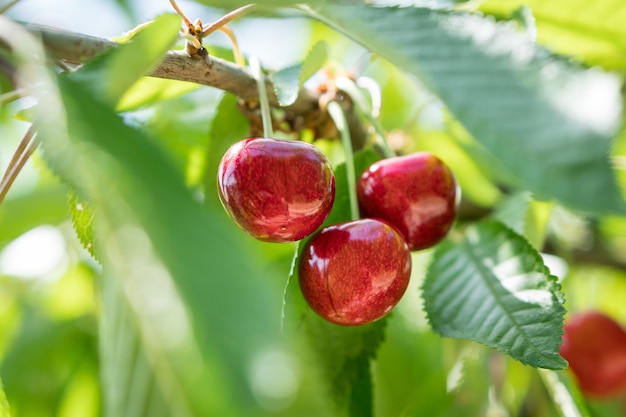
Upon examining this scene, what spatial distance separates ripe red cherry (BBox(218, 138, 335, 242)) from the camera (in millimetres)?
610

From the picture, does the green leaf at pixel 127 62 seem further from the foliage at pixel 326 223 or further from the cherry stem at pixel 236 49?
the cherry stem at pixel 236 49

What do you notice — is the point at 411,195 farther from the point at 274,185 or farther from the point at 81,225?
the point at 81,225

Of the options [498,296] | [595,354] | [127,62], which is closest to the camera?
[127,62]

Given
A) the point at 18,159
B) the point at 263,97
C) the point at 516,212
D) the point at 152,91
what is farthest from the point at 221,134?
the point at 516,212

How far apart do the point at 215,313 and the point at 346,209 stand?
0.48m

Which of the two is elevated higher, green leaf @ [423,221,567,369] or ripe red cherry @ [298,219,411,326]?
ripe red cherry @ [298,219,411,326]

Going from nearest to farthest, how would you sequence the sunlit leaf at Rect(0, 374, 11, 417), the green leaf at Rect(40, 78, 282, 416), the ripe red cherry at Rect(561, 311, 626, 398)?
1. the green leaf at Rect(40, 78, 282, 416)
2. the sunlit leaf at Rect(0, 374, 11, 417)
3. the ripe red cherry at Rect(561, 311, 626, 398)

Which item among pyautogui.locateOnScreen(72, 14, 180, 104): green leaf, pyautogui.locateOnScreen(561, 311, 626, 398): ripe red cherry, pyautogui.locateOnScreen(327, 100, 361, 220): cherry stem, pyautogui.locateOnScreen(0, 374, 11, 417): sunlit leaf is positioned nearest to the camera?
pyautogui.locateOnScreen(72, 14, 180, 104): green leaf

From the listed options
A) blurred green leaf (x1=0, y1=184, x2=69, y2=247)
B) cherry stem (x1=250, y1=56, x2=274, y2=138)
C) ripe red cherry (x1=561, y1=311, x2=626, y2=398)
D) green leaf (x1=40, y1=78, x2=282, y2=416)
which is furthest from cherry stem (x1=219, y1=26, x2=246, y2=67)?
ripe red cherry (x1=561, y1=311, x2=626, y2=398)

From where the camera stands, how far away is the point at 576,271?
1.43 metres

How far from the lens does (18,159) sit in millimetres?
656

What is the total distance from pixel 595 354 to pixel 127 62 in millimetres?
1052

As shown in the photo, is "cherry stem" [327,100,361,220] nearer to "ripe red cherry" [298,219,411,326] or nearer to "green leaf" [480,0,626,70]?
"ripe red cherry" [298,219,411,326]

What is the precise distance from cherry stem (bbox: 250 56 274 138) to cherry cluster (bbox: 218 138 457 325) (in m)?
0.07
